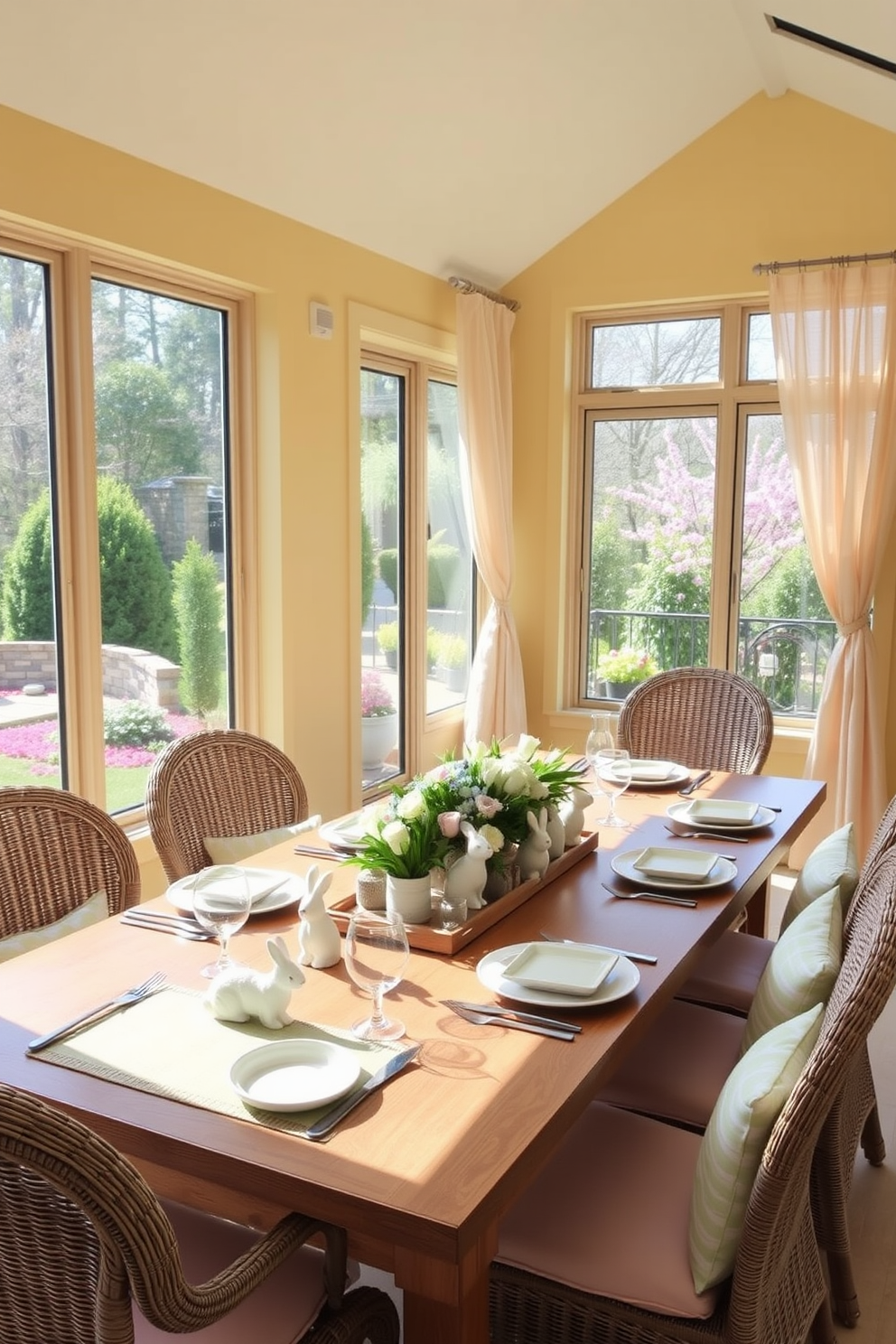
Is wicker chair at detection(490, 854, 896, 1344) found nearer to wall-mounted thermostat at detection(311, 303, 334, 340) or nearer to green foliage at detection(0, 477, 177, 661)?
green foliage at detection(0, 477, 177, 661)

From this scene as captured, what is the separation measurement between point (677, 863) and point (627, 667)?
2.99 m

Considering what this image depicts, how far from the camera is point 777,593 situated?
4902mm

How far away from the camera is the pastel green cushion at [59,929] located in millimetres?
1998

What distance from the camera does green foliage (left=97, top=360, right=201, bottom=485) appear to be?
132 inches

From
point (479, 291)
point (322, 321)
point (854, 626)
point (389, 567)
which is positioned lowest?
point (854, 626)

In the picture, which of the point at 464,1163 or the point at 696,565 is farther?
the point at 696,565

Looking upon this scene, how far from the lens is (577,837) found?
245cm

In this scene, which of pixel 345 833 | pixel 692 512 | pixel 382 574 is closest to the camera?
pixel 345 833

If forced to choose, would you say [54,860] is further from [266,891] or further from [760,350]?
[760,350]

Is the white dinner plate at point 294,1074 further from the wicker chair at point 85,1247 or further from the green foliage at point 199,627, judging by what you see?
the green foliage at point 199,627

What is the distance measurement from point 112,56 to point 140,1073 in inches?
100

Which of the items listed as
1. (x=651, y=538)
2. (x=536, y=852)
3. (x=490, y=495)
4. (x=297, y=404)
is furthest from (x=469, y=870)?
(x=651, y=538)

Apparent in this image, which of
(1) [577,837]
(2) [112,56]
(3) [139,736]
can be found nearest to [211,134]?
(2) [112,56]

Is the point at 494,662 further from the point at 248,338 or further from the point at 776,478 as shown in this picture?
the point at 248,338
